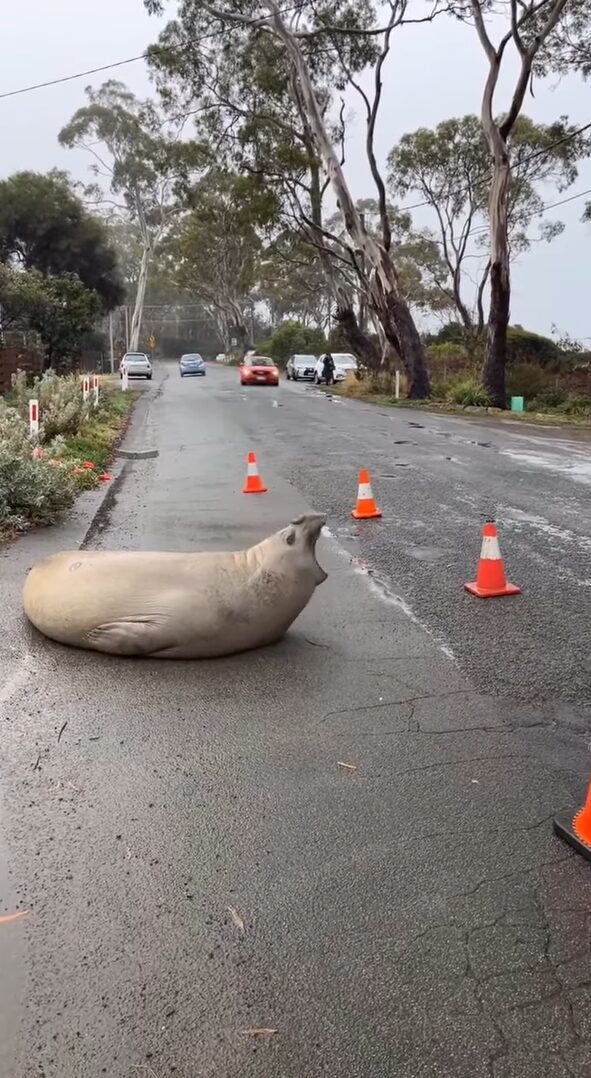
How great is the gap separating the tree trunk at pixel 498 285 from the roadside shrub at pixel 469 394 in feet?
0.82

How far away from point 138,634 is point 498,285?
74.2 feet

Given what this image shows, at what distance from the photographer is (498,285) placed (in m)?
24.6

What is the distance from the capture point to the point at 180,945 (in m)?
2.58

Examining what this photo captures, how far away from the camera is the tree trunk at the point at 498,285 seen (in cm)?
2408

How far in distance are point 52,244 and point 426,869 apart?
4422 cm

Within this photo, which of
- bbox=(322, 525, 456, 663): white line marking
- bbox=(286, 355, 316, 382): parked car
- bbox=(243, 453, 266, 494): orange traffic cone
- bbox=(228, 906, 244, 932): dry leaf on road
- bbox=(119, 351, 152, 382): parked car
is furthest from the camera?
bbox=(286, 355, 316, 382): parked car

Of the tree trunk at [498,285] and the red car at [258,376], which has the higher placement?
the tree trunk at [498,285]

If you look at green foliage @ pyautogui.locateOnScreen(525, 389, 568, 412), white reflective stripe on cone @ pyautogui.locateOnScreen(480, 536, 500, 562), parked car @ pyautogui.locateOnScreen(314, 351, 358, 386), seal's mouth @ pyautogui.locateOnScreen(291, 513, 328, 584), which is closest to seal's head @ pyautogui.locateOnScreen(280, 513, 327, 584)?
seal's mouth @ pyautogui.locateOnScreen(291, 513, 328, 584)

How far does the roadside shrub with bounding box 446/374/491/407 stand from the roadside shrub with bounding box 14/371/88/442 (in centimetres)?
1399

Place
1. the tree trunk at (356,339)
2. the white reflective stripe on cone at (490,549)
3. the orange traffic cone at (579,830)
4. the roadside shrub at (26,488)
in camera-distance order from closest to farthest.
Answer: the orange traffic cone at (579,830), the white reflective stripe on cone at (490,549), the roadside shrub at (26,488), the tree trunk at (356,339)

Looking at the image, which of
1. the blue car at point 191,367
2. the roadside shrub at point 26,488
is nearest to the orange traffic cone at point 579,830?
the roadside shrub at point 26,488

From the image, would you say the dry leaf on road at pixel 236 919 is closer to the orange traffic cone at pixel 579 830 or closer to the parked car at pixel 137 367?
the orange traffic cone at pixel 579 830

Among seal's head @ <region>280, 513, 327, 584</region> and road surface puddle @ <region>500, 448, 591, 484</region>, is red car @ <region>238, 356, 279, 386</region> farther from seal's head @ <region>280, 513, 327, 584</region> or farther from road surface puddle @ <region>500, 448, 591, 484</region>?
seal's head @ <region>280, 513, 327, 584</region>

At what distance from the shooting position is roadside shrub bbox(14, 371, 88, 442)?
13.1 meters
